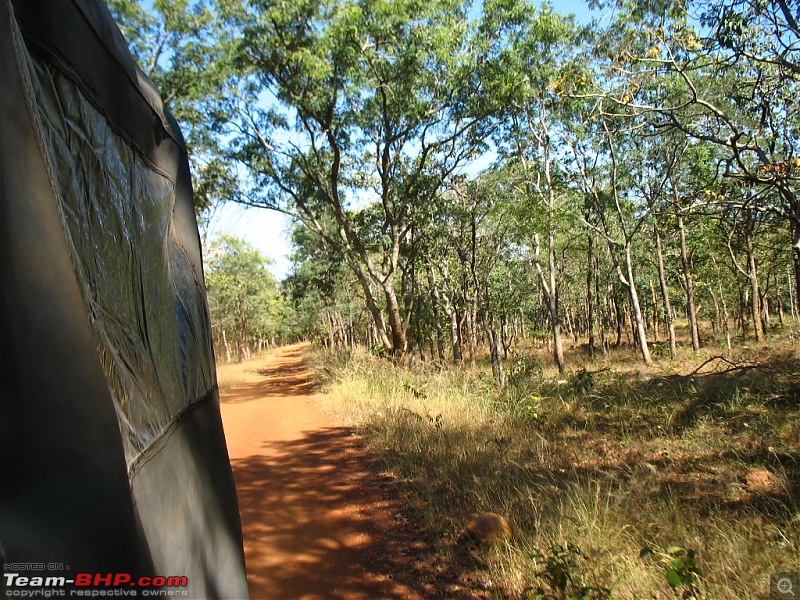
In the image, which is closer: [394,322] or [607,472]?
[607,472]

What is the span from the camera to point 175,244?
7.89 ft

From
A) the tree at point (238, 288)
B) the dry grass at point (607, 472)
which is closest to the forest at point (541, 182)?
the dry grass at point (607, 472)

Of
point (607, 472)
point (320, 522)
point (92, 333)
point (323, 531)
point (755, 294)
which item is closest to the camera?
point (92, 333)

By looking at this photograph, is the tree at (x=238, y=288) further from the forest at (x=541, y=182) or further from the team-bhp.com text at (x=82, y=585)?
the team-bhp.com text at (x=82, y=585)

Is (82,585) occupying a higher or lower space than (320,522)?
higher

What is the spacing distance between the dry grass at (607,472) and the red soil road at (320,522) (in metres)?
0.39

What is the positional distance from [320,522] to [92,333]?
4.32 m

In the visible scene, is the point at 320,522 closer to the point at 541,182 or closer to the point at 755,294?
the point at 541,182

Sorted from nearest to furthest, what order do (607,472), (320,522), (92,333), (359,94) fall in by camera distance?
(92,333) → (320,522) → (607,472) → (359,94)

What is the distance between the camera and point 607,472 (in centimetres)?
518

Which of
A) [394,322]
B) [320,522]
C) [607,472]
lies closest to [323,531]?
[320,522]

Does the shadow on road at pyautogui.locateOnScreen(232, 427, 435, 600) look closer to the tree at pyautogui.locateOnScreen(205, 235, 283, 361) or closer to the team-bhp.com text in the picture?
the team-bhp.com text

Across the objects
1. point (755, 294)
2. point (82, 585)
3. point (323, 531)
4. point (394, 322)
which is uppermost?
point (394, 322)

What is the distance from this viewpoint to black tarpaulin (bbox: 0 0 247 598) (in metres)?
0.98
